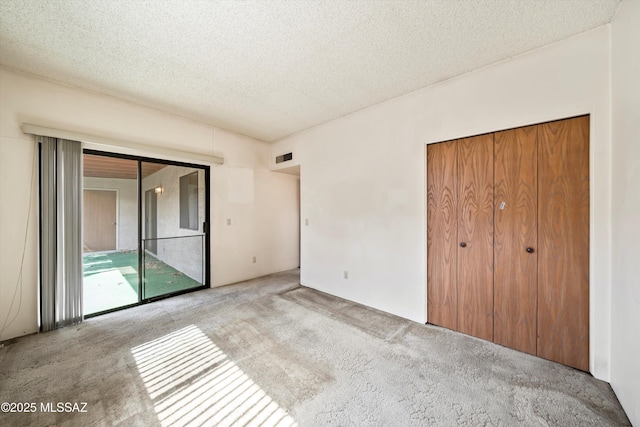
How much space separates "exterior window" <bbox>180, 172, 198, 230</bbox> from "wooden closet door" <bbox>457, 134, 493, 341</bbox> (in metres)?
4.09

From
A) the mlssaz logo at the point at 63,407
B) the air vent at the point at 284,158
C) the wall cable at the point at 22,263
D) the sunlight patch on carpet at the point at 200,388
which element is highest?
the air vent at the point at 284,158

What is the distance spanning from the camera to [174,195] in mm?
4035

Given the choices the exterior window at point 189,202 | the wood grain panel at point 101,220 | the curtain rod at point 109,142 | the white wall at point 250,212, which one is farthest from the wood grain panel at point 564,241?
the wood grain panel at point 101,220

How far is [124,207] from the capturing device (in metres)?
4.83

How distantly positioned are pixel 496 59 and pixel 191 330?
4.20 meters

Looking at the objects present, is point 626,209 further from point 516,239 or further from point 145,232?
point 145,232

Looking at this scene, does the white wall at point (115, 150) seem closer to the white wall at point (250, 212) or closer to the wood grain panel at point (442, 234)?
the white wall at point (250, 212)

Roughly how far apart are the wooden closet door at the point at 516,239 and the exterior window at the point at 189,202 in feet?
14.4

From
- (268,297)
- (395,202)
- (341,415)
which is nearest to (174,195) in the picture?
(268,297)

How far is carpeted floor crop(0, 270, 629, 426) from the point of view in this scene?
57.7 inches

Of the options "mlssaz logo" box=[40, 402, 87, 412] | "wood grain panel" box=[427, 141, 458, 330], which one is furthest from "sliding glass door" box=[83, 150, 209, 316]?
"wood grain panel" box=[427, 141, 458, 330]

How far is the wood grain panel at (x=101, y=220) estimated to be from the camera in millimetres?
4410

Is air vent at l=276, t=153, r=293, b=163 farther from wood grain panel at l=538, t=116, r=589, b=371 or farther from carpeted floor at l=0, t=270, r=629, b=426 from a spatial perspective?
wood grain panel at l=538, t=116, r=589, b=371

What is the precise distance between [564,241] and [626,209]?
1.67 ft
